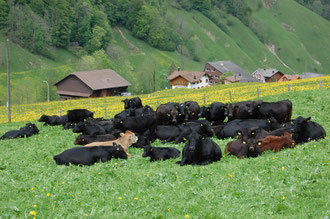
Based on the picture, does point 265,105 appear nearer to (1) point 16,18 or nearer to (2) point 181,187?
(2) point 181,187

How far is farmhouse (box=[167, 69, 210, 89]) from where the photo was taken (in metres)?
122

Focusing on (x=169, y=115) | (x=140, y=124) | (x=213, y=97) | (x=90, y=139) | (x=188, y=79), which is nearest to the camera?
(x=90, y=139)

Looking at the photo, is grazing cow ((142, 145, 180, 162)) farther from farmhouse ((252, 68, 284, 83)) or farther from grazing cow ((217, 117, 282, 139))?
farmhouse ((252, 68, 284, 83))

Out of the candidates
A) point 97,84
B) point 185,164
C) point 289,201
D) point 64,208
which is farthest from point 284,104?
point 97,84

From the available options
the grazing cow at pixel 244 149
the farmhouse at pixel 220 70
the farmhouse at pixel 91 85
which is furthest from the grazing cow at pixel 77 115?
the farmhouse at pixel 220 70

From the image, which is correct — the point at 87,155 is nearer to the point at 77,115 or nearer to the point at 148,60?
the point at 77,115

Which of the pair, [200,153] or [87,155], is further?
[87,155]

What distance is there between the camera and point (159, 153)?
A: 14.6 meters

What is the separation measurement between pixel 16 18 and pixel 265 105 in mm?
138626

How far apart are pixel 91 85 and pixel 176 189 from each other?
3261 inches

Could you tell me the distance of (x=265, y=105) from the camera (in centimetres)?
1981

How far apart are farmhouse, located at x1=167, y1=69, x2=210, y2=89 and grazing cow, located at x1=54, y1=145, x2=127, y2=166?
352ft

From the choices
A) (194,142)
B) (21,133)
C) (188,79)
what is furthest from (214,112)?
(188,79)

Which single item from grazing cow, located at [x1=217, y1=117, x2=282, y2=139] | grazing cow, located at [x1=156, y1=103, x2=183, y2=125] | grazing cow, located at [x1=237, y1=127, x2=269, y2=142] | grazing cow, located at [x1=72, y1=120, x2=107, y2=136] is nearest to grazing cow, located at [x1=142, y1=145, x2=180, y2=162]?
grazing cow, located at [x1=237, y1=127, x2=269, y2=142]
